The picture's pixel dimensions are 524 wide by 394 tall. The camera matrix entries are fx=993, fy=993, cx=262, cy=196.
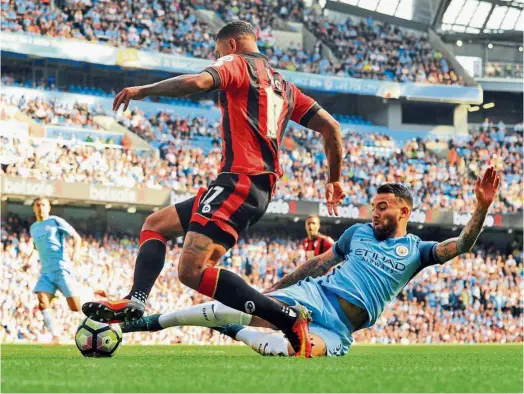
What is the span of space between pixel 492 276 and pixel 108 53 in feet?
50.1

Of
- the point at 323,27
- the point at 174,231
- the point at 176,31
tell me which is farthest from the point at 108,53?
the point at 174,231

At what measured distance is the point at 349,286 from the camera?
782 cm

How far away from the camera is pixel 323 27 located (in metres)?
43.7

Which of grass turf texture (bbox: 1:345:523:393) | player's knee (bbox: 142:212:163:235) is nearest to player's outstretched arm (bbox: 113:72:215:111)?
player's knee (bbox: 142:212:163:235)

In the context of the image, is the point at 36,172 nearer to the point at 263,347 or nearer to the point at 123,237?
the point at 123,237

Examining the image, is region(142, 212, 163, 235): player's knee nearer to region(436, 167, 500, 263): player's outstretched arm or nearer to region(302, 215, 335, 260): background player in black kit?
region(436, 167, 500, 263): player's outstretched arm

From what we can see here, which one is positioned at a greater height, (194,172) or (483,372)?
(483,372)

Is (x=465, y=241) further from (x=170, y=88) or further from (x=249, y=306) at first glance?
(x=170, y=88)

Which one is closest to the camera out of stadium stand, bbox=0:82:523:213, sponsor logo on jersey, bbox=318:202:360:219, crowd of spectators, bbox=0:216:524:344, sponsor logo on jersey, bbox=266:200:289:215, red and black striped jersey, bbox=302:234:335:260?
red and black striped jersey, bbox=302:234:335:260

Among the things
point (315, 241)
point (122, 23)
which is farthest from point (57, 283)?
point (122, 23)

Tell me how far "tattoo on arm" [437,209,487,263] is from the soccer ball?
8.38 feet

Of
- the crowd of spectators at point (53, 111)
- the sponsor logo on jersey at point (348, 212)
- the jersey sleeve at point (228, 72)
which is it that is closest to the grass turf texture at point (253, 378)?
the jersey sleeve at point (228, 72)

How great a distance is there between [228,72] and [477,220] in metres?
2.08

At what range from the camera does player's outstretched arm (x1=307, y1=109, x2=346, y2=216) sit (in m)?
7.91
